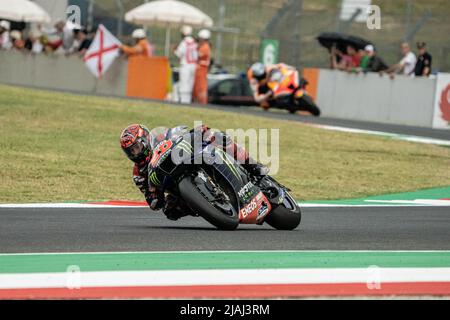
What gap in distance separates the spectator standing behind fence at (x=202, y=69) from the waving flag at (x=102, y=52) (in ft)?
6.24

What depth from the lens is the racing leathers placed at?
908cm

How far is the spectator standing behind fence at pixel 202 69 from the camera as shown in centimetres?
2559

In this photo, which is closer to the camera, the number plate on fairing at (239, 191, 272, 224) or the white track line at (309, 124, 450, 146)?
the number plate on fairing at (239, 191, 272, 224)

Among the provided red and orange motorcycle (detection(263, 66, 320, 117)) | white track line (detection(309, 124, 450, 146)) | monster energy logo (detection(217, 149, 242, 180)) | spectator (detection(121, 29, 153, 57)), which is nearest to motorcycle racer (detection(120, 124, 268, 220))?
monster energy logo (detection(217, 149, 242, 180))

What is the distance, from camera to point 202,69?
25891 mm

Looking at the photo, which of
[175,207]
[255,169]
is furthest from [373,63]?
[175,207]

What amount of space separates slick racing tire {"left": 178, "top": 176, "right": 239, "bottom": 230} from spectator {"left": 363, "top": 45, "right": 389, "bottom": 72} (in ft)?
53.0

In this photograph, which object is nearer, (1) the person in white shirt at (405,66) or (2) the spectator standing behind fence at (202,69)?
(1) the person in white shirt at (405,66)

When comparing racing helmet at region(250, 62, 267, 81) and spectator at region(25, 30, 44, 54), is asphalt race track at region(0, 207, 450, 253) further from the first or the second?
spectator at region(25, 30, 44, 54)

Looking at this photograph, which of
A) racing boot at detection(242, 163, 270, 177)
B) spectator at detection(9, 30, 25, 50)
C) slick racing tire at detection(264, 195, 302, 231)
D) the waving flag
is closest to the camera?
racing boot at detection(242, 163, 270, 177)

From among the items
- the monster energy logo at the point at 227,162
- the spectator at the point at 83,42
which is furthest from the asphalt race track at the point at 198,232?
the spectator at the point at 83,42

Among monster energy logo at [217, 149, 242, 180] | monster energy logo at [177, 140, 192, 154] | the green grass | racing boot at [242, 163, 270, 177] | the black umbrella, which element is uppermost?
the black umbrella

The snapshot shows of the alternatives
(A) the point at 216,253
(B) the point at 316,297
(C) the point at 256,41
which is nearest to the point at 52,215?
(A) the point at 216,253

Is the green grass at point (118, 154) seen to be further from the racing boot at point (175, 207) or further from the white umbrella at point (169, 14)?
the white umbrella at point (169, 14)
